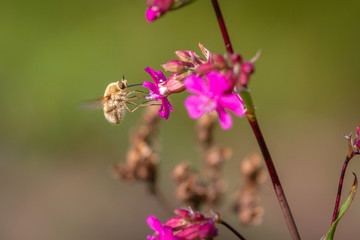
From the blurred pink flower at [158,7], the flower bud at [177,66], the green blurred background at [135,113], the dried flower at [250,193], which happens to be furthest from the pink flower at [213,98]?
the green blurred background at [135,113]

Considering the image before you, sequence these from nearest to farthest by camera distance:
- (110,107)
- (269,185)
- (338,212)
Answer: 1. (338,212)
2. (110,107)
3. (269,185)

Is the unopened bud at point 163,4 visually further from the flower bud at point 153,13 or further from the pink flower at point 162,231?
the pink flower at point 162,231

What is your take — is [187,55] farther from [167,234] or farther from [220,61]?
[167,234]

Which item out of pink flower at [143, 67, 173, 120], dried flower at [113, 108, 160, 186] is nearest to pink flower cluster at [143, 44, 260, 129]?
pink flower at [143, 67, 173, 120]

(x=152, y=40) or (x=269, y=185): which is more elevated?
(x=152, y=40)

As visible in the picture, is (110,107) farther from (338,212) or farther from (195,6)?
(195,6)

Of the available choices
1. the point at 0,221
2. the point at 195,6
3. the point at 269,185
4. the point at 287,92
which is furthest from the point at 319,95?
the point at 0,221
